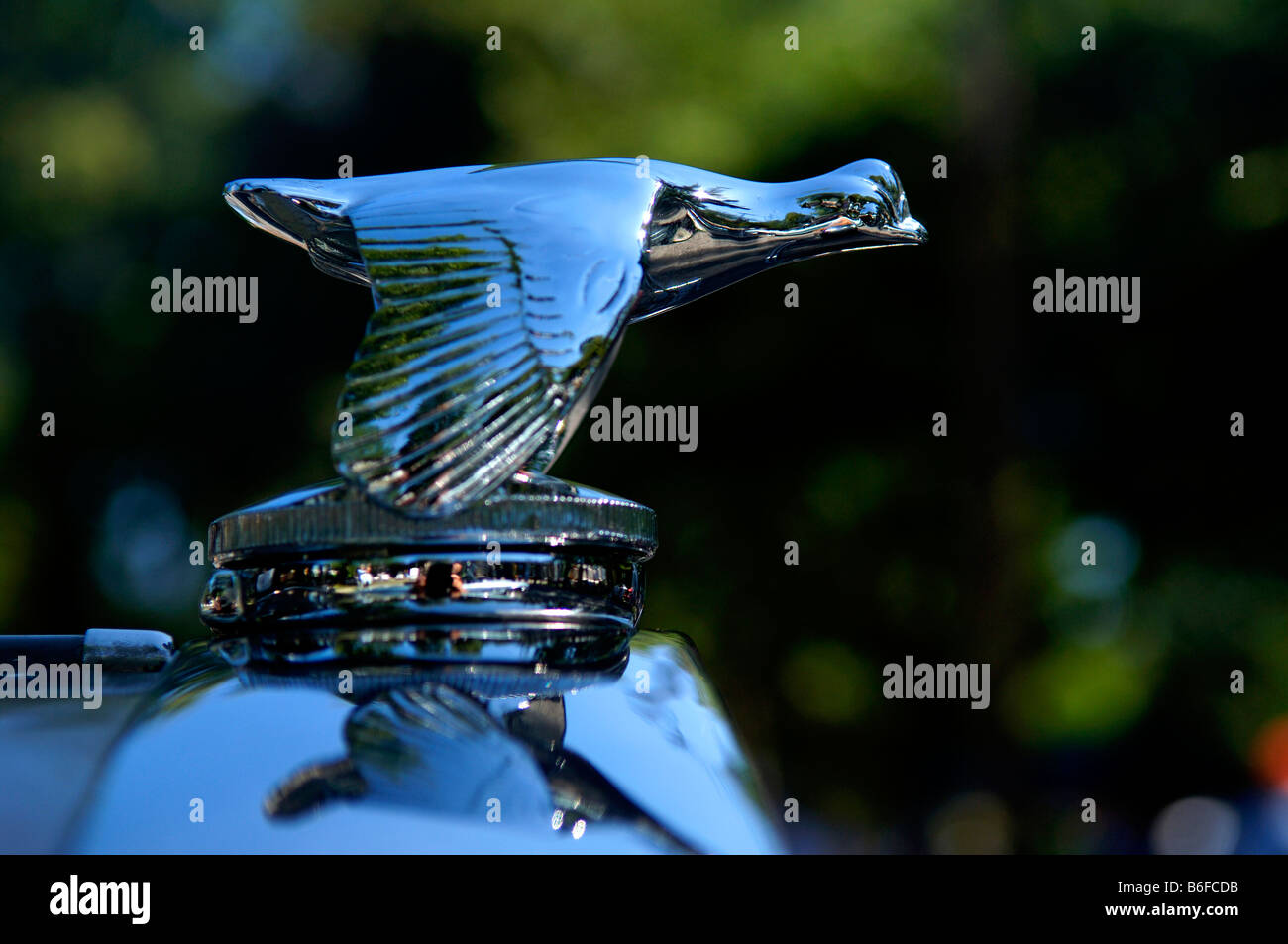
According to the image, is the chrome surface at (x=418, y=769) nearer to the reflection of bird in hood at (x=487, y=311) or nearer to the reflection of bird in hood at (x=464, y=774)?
the reflection of bird in hood at (x=464, y=774)

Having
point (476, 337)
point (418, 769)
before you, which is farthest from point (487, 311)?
point (418, 769)

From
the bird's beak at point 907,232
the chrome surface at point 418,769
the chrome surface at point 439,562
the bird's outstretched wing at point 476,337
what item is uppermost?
the bird's beak at point 907,232

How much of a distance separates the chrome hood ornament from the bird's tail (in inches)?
2.6

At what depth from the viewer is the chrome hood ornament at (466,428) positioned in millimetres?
948

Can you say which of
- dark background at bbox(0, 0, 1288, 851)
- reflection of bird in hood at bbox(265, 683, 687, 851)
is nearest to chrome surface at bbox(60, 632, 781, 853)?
reflection of bird in hood at bbox(265, 683, 687, 851)

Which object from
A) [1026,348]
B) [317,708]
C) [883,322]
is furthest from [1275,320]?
[317,708]

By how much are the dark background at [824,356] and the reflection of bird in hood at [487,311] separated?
6.12 m

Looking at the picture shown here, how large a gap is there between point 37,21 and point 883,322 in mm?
5562

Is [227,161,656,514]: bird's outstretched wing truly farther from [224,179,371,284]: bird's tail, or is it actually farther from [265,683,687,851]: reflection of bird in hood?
[265,683,687,851]: reflection of bird in hood

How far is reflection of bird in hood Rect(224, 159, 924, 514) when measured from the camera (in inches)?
37.3

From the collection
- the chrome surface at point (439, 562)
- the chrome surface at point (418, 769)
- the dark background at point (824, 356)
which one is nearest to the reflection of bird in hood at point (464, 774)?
the chrome surface at point (418, 769)

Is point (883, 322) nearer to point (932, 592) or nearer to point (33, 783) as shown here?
point (932, 592)

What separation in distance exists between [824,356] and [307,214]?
6629mm

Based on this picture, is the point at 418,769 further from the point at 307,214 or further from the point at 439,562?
the point at 307,214
